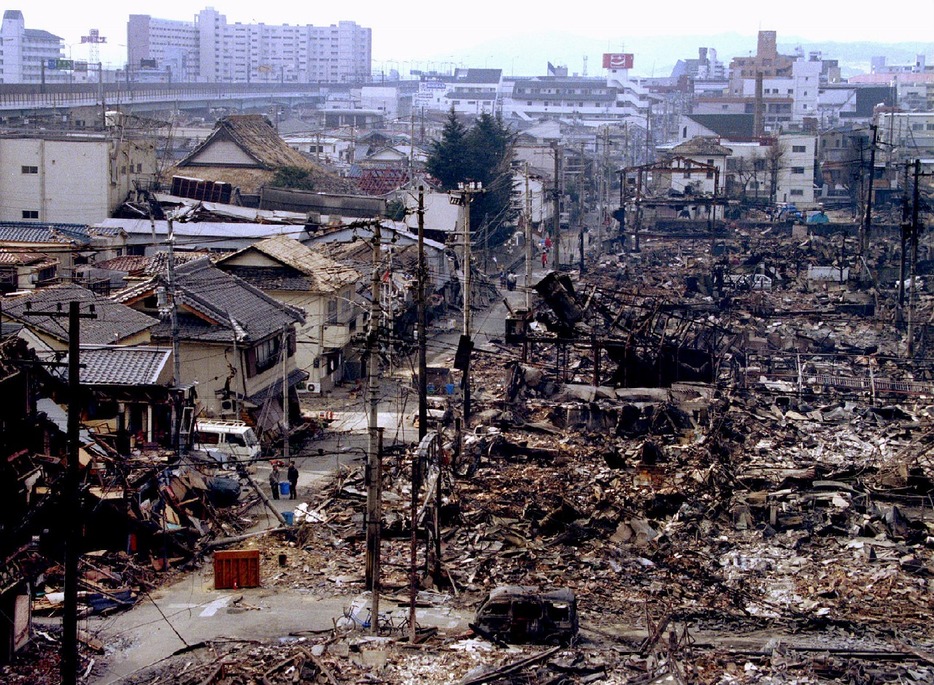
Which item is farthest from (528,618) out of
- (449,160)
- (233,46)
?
(233,46)

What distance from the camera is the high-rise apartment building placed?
182 m

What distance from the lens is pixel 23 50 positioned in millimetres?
163250

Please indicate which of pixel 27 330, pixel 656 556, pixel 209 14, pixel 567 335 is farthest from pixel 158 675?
pixel 209 14

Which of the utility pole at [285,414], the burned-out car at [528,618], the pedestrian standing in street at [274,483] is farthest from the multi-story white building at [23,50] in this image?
the burned-out car at [528,618]

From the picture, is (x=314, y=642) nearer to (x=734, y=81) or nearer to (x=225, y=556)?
(x=225, y=556)

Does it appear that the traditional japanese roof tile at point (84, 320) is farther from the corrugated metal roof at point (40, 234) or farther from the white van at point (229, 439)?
the corrugated metal roof at point (40, 234)

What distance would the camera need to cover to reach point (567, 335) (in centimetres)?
2914

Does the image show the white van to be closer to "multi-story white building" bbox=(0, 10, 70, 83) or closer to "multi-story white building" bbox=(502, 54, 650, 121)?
"multi-story white building" bbox=(502, 54, 650, 121)

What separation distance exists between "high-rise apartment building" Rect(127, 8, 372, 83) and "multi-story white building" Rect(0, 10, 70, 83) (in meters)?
13.3

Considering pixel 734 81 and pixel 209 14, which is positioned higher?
pixel 209 14

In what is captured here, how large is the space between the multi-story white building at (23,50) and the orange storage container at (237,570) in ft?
482

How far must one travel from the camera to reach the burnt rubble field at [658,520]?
48.3 ft

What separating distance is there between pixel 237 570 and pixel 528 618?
4.79 m

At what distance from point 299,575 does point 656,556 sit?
218 inches
